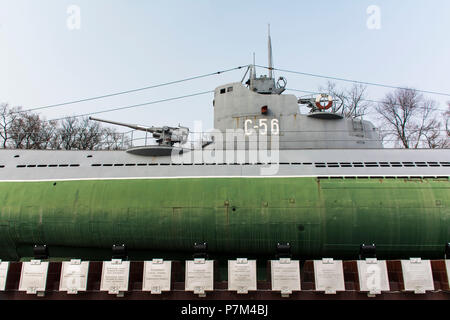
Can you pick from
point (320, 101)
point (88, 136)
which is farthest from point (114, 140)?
point (320, 101)

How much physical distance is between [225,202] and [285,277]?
10.2 ft

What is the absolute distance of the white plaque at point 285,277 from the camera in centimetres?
652

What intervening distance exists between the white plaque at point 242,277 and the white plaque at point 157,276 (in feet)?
3.97

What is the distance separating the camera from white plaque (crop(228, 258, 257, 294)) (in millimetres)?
6582

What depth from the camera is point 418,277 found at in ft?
21.5

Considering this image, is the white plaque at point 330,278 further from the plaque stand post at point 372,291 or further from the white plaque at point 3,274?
the white plaque at point 3,274

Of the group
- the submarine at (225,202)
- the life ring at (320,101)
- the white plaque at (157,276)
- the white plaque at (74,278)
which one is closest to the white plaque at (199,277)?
the white plaque at (157,276)

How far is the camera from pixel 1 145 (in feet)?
108

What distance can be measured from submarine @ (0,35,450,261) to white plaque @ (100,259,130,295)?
246 centimetres

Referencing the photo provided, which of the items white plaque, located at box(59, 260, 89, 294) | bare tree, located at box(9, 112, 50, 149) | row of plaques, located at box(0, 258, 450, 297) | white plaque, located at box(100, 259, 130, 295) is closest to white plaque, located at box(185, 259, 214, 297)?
row of plaques, located at box(0, 258, 450, 297)
